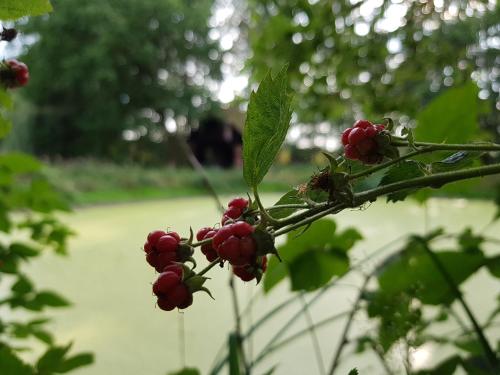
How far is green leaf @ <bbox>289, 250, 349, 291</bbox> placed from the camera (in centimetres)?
54

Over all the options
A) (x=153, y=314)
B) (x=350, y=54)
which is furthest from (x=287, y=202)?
(x=153, y=314)

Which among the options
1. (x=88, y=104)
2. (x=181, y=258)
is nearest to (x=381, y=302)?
(x=181, y=258)

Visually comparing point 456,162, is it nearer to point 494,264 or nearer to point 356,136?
point 356,136

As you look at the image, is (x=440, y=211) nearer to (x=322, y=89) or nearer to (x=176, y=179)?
(x=322, y=89)

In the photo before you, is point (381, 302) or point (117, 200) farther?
point (117, 200)

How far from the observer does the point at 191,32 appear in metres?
10.7

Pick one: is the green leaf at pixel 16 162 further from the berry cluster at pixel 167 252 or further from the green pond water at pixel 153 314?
the berry cluster at pixel 167 252

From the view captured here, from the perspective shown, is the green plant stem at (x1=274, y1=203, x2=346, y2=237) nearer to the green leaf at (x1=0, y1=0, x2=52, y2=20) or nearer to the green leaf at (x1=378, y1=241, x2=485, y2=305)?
the green leaf at (x1=0, y1=0, x2=52, y2=20)

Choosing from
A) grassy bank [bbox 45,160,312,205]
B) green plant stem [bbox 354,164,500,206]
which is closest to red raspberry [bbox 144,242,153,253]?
green plant stem [bbox 354,164,500,206]

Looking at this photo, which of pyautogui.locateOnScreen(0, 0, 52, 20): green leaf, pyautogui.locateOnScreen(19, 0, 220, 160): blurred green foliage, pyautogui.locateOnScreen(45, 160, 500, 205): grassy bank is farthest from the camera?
pyautogui.locateOnScreen(19, 0, 220, 160): blurred green foliage

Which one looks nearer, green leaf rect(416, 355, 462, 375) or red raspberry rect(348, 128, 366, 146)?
red raspberry rect(348, 128, 366, 146)

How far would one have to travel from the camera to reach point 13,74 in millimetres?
391

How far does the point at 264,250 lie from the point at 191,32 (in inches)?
441

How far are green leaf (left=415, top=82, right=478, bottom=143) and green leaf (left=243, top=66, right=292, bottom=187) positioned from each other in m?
0.32
